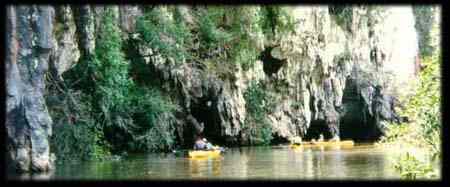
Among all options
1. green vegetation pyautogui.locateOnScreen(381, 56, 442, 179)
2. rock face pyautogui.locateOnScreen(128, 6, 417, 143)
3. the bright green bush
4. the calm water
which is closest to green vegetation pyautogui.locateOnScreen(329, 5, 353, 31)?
rock face pyautogui.locateOnScreen(128, 6, 417, 143)

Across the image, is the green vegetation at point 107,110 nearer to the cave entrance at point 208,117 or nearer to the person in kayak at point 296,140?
the cave entrance at point 208,117

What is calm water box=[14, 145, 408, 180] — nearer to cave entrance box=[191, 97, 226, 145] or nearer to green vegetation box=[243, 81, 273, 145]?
cave entrance box=[191, 97, 226, 145]

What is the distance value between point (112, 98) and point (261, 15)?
1022cm

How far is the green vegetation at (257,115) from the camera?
3347 cm

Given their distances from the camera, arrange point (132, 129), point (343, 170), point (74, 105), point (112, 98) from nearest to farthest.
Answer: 1. point (343, 170)
2. point (74, 105)
3. point (112, 98)
4. point (132, 129)

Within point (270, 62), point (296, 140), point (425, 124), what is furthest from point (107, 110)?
point (425, 124)

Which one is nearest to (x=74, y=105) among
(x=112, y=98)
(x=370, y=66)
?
(x=112, y=98)

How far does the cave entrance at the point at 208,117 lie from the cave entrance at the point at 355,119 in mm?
10673

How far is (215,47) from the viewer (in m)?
29.2

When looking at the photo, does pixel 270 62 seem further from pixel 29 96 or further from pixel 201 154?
pixel 29 96

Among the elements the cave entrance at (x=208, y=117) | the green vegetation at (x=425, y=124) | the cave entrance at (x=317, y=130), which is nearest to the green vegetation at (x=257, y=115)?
the cave entrance at (x=208, y=117)

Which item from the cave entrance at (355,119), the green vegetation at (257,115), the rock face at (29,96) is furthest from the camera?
the cave entrance at (355,119)

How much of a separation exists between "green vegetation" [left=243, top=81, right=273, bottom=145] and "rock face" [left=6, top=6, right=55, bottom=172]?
59.0ft

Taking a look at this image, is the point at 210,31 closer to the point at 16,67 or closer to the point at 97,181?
the point at 16,67
